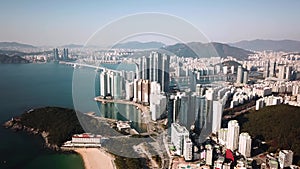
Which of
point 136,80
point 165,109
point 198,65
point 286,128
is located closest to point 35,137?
point 165,109

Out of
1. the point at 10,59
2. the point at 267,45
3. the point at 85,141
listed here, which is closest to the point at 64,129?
the point at 85,141

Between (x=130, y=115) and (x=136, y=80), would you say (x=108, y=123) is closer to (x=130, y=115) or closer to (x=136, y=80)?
(x=130, y=115)

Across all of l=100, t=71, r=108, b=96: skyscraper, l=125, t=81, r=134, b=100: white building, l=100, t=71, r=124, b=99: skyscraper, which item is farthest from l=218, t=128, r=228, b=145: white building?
l=100, t=71, r=108, b=96: skyscraper

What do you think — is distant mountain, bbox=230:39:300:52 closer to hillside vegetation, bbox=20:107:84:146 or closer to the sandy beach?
hillside vegetation, bbox=20:107:84:146

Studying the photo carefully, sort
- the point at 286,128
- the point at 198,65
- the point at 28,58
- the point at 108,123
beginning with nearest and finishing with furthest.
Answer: the point at 286,128, the point at 108,123, the point at 198,65, the point at 28,58

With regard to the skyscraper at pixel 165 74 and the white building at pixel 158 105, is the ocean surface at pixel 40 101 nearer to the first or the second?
the white building at pixel 158 105

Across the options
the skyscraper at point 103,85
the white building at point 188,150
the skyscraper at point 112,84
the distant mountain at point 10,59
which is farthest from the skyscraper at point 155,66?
the distant mountain at point 10,59
